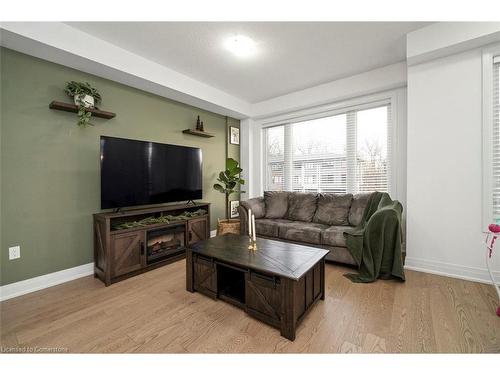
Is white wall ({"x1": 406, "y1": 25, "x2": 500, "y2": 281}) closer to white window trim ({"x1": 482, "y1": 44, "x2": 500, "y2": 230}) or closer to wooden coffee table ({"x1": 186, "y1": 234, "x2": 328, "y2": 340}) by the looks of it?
white window trim ({"x1": 482, "y1": 44, "x2": 500, "y2": 230})

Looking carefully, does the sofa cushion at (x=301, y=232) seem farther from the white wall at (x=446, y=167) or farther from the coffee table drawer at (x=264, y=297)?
the coffee table drawer at (x=264, y=297)

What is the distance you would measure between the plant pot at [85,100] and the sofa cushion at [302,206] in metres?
3.17

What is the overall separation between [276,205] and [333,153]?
1369mm

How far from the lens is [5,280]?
2.01 metres

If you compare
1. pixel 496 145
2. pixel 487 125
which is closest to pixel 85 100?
pixel 487 125

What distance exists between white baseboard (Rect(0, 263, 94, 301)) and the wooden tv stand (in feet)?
0.50

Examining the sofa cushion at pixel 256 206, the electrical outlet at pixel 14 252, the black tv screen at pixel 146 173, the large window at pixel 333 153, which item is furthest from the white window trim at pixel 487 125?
the electrical outlet at pixel 14 252

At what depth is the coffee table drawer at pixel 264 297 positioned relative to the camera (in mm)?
1530

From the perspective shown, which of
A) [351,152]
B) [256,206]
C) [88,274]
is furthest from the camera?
[256,206]

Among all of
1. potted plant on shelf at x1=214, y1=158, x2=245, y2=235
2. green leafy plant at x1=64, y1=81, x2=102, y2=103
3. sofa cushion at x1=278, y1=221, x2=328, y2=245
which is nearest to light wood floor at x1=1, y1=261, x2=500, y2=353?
sofa cushion at x1=278, y1=221, x2=328, y2=245

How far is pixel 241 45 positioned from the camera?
2.43 m

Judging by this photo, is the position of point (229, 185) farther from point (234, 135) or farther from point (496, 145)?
point (496, 145)

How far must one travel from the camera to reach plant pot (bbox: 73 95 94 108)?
2.32 metres
